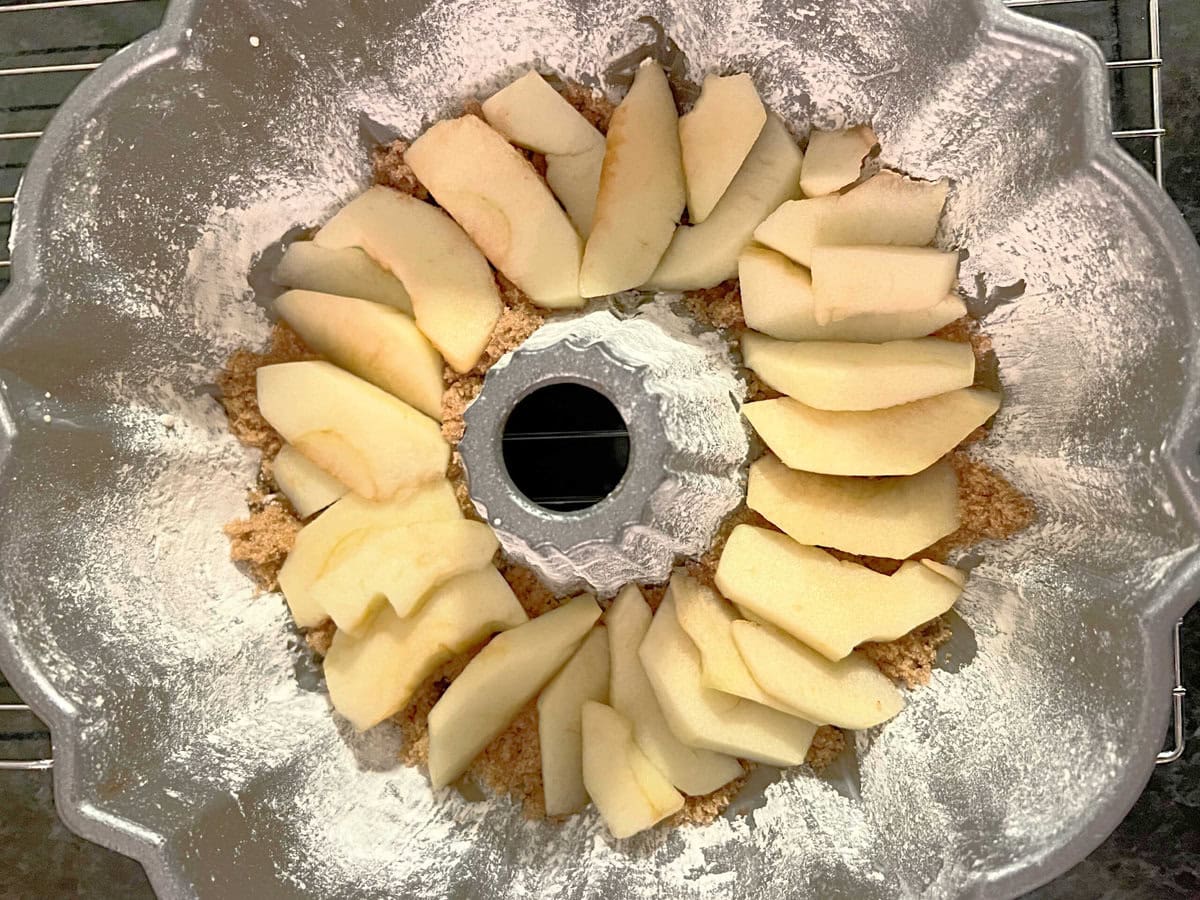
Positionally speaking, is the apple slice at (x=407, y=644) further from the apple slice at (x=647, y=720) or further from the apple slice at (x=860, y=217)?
the apple slice at (x=860, y=217)

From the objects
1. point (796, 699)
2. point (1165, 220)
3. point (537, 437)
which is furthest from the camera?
point (537, 437)

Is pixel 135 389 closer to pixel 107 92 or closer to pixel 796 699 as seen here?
pixel 107 92

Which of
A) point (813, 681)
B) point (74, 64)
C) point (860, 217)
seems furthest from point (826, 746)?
point (74, 64)

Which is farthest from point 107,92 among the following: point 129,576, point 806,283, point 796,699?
point 796,699

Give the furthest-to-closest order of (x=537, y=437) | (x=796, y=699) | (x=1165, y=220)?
(x=537, y=437), (x=796, y=699), (x=1165, y=220)

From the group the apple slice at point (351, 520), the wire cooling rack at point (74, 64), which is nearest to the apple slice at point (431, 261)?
the apple slice at point (351, 520)

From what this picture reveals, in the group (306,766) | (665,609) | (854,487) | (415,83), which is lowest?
(306,766)

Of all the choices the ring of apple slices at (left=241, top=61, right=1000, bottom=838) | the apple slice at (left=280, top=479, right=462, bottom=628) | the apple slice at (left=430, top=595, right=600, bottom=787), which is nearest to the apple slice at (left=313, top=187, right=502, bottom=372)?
the ring of apple slices at (left=241, top=61, right=1000, bottom=838)
